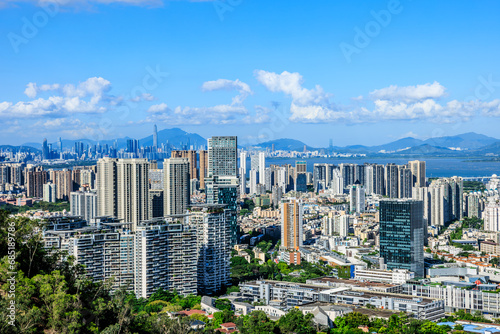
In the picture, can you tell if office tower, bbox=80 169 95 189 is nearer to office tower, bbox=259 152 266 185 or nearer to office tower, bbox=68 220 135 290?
office tower, bbox=259 152 266 185

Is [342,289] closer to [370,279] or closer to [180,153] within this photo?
[370,279]

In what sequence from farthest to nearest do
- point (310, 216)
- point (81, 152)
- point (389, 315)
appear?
point (81, 152) → point (310, 216) → point (389, 315)

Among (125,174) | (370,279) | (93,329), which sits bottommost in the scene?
(370,279)

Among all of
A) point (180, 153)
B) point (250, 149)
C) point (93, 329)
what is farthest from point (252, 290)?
point (250, 149)

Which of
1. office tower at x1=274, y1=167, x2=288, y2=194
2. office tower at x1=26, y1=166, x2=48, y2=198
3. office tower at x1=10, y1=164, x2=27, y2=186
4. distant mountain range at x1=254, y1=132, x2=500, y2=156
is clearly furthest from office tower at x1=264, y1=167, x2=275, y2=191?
distant mountain range at x1=254, y1=132, x2=500, y2=156

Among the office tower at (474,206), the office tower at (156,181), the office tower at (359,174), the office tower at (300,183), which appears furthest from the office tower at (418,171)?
the office tower at (156,181)

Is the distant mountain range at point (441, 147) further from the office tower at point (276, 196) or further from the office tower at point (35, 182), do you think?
the office tower at point (35, 182)
